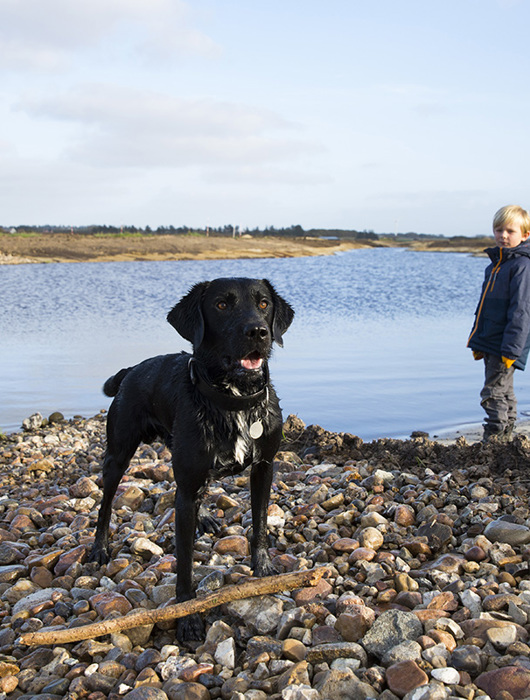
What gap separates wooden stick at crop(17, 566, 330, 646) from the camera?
3.19 m

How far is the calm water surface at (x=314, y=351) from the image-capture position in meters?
8.91

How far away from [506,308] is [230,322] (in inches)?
162

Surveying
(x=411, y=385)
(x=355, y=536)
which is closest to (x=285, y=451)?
(x=355, y=536)

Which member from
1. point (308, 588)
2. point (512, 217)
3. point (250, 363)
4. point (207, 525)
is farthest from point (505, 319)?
point (308, 588)

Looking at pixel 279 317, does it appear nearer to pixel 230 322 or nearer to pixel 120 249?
pixel 230 322

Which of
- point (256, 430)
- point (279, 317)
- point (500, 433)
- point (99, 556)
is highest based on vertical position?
point (279, 317)

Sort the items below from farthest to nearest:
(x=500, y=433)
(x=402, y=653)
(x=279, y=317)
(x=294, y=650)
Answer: (x=500, y=433)
(x=279, y=317)
(x=294, y=650)
(x=402, y=653)

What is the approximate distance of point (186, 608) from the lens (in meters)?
3.31

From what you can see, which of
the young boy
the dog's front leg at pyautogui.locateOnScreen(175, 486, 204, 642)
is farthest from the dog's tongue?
the young boy

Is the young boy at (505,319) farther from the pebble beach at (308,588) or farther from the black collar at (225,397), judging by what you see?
Answer: the black collar at (225,397)

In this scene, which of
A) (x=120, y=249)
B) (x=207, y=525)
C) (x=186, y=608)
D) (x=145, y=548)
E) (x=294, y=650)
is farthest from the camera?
(x=120, y=249)

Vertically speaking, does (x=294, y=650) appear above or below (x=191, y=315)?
below

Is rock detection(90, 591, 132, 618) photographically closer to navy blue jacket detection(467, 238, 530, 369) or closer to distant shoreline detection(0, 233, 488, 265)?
navy blue jacket detection(467, 238, 530, 369)

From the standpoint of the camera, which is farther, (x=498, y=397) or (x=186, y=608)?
(x=498, y=397)
